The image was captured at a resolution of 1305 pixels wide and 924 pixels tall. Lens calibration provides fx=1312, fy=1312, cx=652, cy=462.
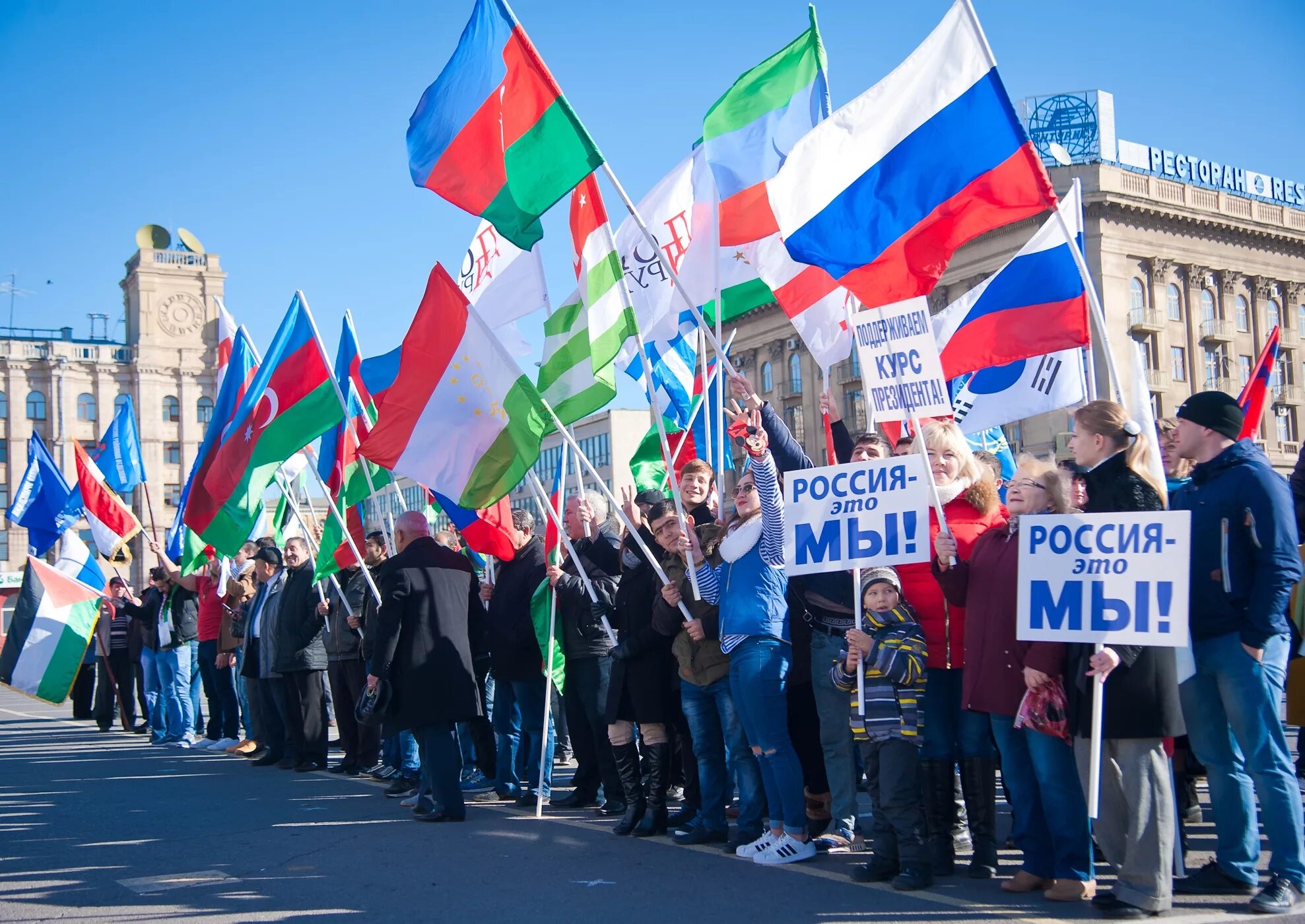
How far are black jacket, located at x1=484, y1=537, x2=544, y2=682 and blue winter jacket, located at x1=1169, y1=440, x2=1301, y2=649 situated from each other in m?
4.98

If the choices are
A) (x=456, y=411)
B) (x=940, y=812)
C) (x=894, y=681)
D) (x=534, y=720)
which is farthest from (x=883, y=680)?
(x=534, y=720)

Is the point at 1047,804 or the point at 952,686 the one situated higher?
the point at 952,686

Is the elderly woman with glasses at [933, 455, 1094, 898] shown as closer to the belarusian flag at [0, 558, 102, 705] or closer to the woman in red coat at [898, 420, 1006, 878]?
the woman in red coat at [898, 420, 1006, 878]

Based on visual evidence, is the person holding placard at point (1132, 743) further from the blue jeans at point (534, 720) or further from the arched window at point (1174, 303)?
the arched window at point (1174, 303)

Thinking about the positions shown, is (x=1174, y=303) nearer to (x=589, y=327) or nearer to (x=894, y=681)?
(x=589, y=327)

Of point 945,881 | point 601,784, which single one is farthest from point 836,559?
point 601,784

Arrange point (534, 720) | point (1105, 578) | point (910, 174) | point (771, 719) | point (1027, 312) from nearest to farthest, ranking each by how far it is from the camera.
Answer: point (1105, 578)
point (910, 174)
point (771, 719)
point (1027, 312)
point (534, 720)

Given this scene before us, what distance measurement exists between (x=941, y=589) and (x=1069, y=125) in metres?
57.3

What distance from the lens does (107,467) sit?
19.0 meters

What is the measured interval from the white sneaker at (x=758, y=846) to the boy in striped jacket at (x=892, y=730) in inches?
27.5

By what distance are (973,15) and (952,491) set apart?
2.46 m

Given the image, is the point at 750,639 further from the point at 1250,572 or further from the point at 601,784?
the point at 601,784

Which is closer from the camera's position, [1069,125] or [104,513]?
[104,513]

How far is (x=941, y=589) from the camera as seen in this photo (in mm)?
6711
